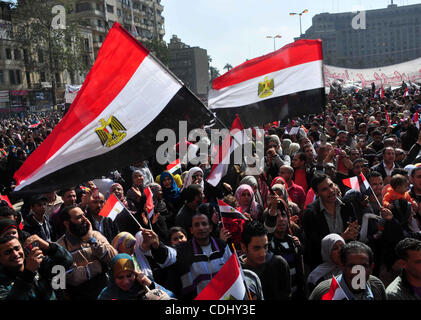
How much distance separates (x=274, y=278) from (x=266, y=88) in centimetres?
302

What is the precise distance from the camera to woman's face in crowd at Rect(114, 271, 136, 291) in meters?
2.85

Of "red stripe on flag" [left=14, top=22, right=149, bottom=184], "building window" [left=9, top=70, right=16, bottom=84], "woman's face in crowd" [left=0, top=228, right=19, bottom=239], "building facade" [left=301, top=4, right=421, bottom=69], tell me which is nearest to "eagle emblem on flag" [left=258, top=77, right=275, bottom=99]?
"red stripe on flag" [left=14, top=22, right=149, bottom=184]

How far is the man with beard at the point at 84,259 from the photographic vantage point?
10.5ft

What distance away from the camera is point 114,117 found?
3.49 metres

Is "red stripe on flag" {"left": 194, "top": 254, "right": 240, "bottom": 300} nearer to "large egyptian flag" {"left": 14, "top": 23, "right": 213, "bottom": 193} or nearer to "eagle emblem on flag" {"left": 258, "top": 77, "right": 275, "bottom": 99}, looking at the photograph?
"large egyptian flag" {"left": 14, "top": 23, "right": 213, "bottom": 193}

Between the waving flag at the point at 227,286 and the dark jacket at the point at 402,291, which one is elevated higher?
the waving flag at the point at 227,286

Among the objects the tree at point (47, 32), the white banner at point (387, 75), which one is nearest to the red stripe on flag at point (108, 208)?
the white banner at point (387, 75)

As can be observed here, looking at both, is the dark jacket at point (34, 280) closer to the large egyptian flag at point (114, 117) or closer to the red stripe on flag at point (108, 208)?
the large egyptian flag at point (114, 117)

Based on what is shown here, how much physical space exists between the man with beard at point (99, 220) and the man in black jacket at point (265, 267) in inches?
60.1

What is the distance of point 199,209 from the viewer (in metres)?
4.36

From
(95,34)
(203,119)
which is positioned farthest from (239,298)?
(95,34)

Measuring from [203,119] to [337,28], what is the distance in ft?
450

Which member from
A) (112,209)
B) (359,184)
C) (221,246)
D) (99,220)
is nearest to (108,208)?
(112,209)

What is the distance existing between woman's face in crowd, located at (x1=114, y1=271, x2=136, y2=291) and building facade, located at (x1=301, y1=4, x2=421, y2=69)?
131511mm
